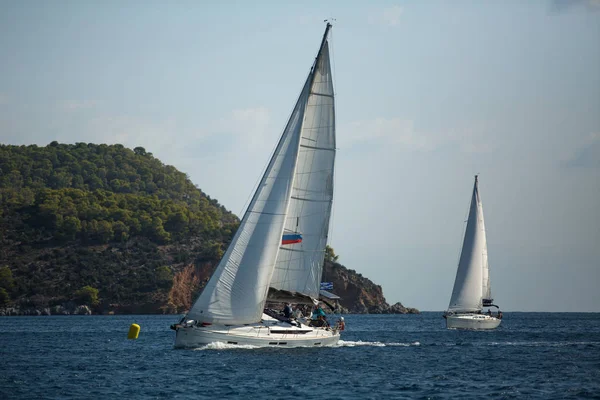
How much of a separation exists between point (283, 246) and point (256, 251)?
208cm

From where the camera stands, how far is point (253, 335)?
4022 cm

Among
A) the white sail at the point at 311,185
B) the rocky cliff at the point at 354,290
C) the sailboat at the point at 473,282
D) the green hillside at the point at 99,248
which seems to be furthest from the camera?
the rocky cliff at the point at 354,290

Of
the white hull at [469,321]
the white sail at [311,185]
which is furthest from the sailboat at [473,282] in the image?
the white sail at [311,185]

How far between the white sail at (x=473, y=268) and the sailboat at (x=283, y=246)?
110 feet

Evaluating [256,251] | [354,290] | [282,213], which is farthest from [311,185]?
[354,290]

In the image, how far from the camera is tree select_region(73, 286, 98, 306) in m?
124

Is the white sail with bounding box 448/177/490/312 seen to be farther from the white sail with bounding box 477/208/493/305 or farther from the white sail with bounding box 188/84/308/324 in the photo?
the white sail with bounding box 188/84/308/324

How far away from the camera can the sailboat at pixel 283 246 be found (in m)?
40.1

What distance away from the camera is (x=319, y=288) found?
43438 millimetres

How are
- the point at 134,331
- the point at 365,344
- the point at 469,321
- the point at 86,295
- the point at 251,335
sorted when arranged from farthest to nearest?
1. the point at 86,295
2. the point at 469,321
3. the point at 134,331
4. the point at 365,344
5. the point at 251,335

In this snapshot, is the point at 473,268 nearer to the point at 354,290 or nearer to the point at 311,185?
the point at 311,185

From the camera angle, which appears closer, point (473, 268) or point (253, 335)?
point (253, 335)

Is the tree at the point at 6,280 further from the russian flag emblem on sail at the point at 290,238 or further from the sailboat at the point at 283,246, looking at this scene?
the russian flag emblem on sail at the point at 290,238

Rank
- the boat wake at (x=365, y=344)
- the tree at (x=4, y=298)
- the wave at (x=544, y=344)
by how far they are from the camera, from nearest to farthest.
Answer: the boat wake at (x=365, y=344) → the wave at (x=544, y=344) → the tree at (x=4, y=298)
